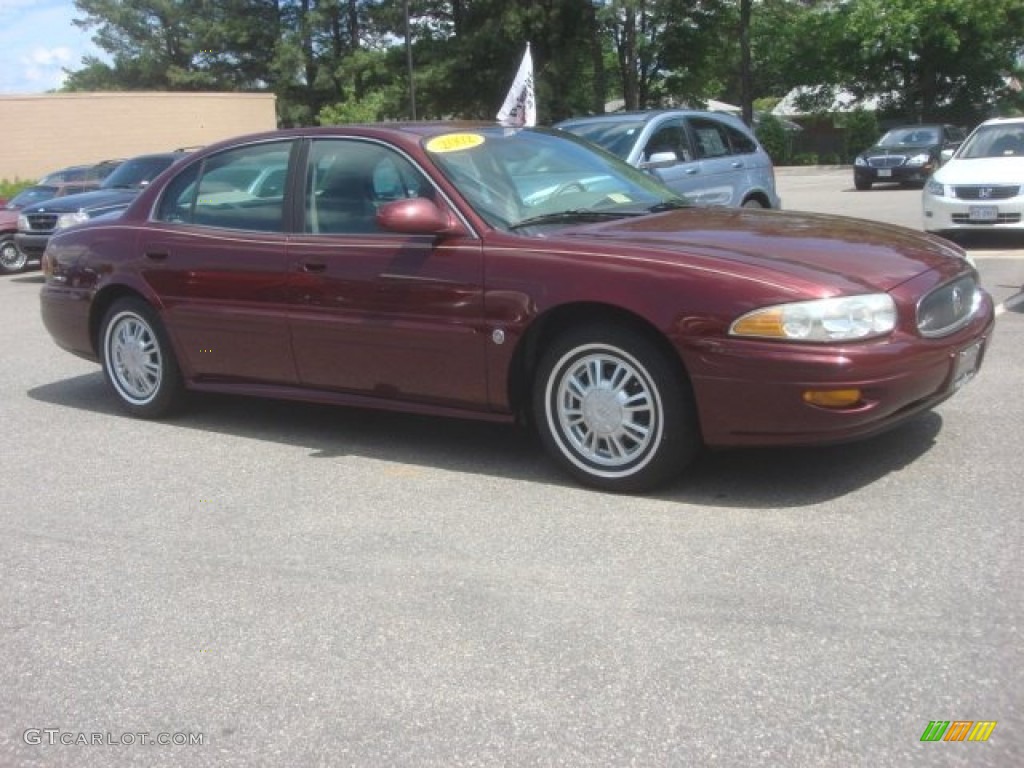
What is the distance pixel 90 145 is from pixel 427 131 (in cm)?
3580

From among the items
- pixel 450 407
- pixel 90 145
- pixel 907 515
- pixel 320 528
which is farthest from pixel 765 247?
pixel 90 145

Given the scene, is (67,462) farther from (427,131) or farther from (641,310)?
(641,310)

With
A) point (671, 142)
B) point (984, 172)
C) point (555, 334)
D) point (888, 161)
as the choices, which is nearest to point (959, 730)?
point (555, 334)

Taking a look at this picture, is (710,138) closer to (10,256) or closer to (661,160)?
(661,160)

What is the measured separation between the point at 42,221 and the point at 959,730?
1480 centimetres

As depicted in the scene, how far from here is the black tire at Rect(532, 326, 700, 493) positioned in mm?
4418

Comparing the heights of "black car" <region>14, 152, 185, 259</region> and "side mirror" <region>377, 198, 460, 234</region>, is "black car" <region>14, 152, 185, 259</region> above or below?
below

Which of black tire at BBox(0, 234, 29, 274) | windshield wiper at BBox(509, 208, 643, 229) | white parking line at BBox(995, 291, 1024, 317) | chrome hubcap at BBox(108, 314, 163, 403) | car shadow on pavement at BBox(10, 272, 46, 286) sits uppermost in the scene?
windshield wiper at BBox(509, 208, 643, 229)

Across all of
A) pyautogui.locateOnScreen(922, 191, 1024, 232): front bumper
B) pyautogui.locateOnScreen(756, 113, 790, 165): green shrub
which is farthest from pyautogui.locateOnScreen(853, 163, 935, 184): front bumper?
pyautogui.locateOnScreen(756, 113, 790, 165): green shrub

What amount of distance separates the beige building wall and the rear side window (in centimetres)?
3369

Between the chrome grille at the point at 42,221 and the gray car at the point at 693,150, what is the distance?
25.3 ft

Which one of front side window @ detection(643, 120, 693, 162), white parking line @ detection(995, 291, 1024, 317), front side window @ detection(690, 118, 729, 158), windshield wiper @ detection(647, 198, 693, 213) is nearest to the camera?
windshield wiper @ detection(647, 198, 693, 213)

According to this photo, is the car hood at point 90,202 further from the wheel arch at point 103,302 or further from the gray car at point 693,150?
the wheel arch at point 103,302

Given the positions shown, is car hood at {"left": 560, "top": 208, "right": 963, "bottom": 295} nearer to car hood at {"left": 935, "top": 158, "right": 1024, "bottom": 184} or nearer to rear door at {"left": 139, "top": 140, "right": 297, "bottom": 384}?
rear door at {"left": 139, "top": 140, "right": 297, "bottom": 384}
